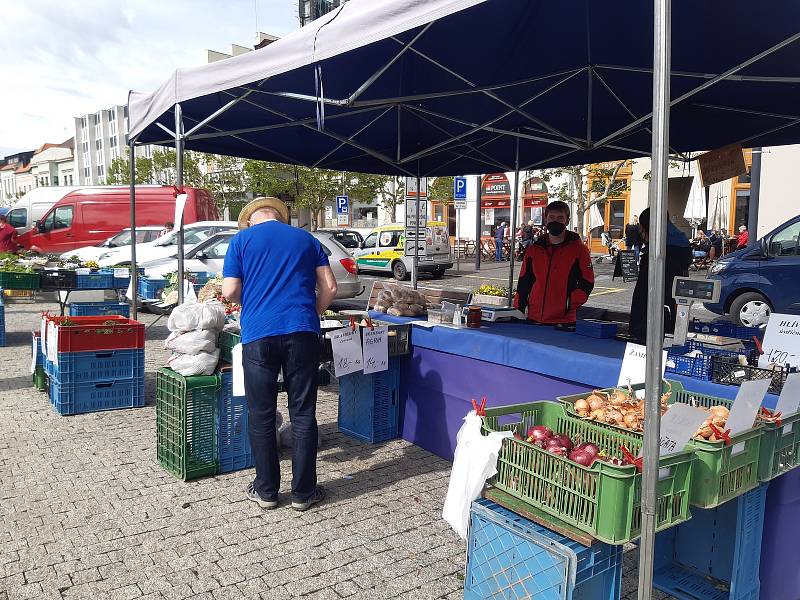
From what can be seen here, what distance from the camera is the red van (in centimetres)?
1758

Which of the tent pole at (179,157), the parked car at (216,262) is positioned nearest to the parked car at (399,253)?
the parked car at (216,262)

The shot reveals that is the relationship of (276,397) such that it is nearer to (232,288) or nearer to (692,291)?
(232,288)

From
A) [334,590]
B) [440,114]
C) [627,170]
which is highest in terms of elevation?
[627,170]

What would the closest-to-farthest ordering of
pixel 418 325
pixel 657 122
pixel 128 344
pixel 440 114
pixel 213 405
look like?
pixel 657 122 < pixel 213 405 < pixel 418 325 < pixel 128 344 < pixel 440 114

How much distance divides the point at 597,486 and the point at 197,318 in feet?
10.1

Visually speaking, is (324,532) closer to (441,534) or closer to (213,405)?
(441,534)

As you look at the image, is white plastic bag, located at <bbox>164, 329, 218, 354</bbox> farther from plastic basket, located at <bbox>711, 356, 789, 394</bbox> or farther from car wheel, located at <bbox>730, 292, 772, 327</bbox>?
car wheel, located at <bbox>730, 292, 772, 327</bbox>

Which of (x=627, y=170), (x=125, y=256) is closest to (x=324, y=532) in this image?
(x=125, y=256)

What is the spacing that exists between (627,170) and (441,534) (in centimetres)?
2911

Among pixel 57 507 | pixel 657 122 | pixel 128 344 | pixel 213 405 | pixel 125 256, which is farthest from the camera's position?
pixel 125 256

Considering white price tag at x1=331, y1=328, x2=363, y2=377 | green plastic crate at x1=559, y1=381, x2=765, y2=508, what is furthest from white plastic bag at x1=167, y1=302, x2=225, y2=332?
green plastic crate at x1=559, y1=381, x2=765, y2=508

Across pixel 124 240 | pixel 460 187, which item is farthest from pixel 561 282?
pixel 460 187

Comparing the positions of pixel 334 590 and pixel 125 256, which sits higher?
pixel 125 256

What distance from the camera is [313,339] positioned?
152 inches
